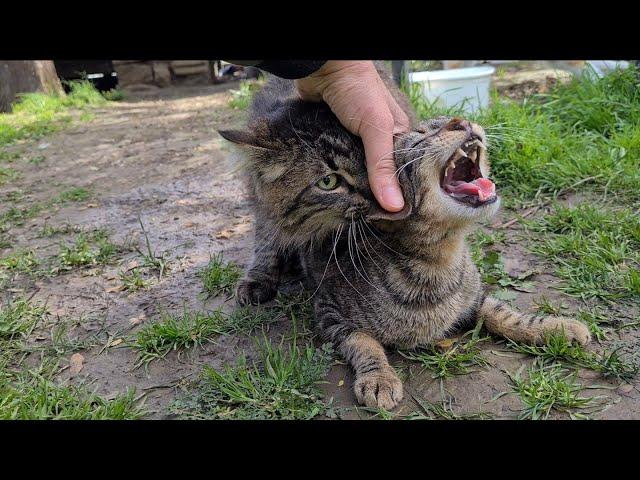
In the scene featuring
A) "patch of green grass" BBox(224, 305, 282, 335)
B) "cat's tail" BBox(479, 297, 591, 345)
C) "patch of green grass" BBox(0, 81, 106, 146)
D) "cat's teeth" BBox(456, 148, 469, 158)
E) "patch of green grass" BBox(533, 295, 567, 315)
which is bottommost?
"patch of green grass" BBox(0, 81, 106, 146)

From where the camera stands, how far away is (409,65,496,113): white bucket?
4.68 meters

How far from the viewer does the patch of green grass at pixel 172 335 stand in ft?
7.89

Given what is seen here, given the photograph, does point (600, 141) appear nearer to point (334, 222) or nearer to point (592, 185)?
point (592, 185)

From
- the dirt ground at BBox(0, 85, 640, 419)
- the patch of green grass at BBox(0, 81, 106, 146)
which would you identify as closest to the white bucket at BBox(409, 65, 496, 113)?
the dirt ground at BBox(0, 85, 640, 419)

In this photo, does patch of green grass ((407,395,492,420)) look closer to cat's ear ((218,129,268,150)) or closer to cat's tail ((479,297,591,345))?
cat's tail ((479,297,591,345))

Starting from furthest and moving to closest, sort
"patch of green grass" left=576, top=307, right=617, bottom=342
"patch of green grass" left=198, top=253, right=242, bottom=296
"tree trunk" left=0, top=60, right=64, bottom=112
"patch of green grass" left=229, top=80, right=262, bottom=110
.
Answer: "tree trunk" left=0, top=60, right=64, bottom=112 → "patch of green grass" left=229, top=80, right=262, bottom=110 → "patch of green grass" left=198, top=253, right=242, bottom=296 → "patch of green grass" left=576, top=307, right=617, bottom=342

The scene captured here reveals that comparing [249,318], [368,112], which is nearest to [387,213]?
[368,112]

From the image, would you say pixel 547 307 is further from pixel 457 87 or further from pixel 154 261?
pixel 457 87

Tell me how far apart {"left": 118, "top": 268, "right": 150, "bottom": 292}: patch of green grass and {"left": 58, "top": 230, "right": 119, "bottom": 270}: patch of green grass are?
251 millimetres

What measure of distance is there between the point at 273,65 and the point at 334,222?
0.66 metres

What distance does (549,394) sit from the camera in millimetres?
1909

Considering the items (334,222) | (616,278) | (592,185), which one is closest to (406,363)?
(334,222)

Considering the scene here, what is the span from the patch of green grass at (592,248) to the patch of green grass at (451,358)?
68 centimetres

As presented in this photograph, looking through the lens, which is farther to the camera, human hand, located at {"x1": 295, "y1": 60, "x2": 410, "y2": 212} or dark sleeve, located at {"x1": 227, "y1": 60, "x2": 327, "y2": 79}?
human hand, located at {"x1": 295, "y1": 60, "x2": 410, "y2": 212}
